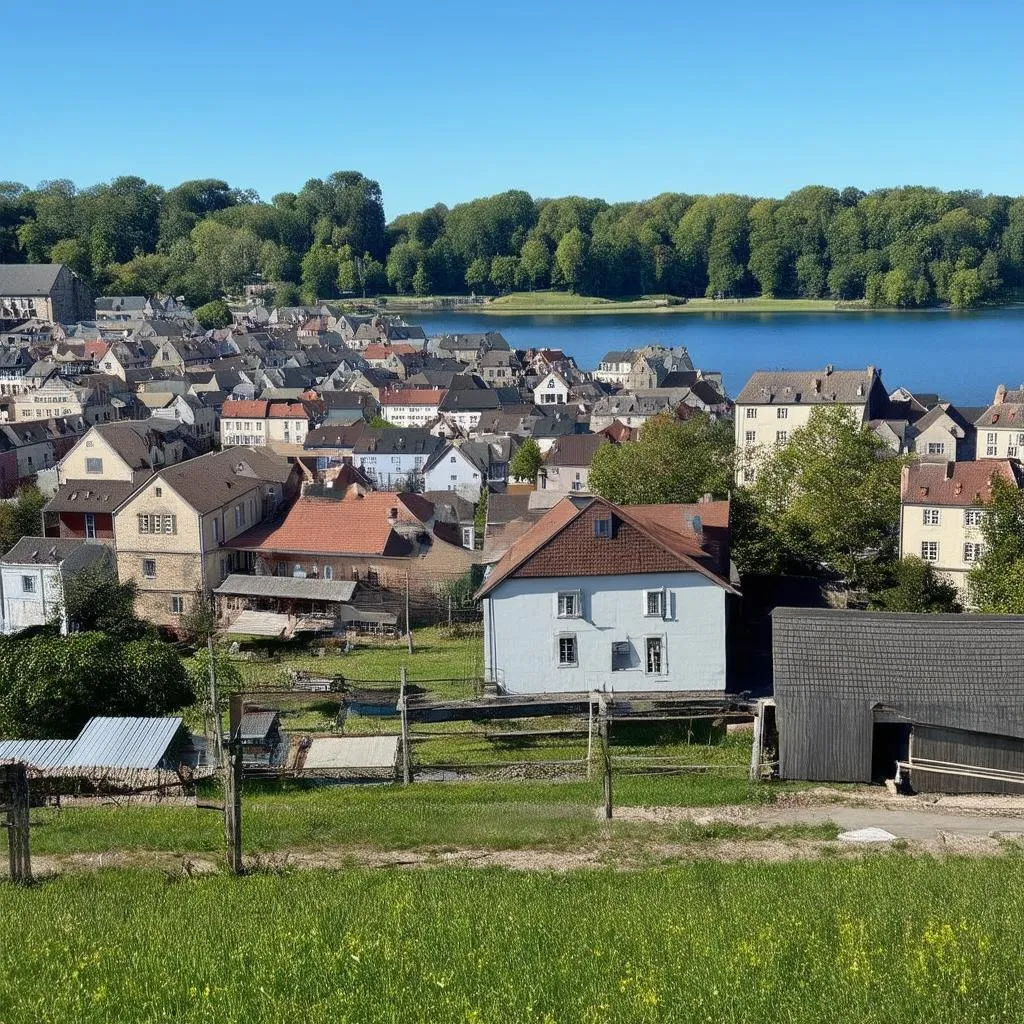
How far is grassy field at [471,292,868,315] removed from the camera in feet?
502

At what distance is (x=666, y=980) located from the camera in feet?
24.0

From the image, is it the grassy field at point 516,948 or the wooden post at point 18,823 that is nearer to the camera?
the grassy field at point 516,948

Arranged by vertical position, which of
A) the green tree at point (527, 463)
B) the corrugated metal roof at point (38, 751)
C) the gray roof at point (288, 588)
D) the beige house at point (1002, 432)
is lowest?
the gray roof at point (288, 588)

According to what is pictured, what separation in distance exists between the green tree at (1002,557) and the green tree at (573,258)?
137 meters

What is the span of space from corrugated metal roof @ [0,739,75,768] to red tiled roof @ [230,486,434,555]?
16846mm

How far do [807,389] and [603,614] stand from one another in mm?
35420

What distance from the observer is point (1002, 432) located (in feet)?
164

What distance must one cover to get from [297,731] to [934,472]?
70.5ft

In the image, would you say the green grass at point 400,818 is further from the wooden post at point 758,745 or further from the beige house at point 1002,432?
the beige house at point 1002,432

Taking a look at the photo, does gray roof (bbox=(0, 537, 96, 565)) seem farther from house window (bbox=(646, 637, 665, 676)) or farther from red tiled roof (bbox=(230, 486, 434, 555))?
house window (bbox=(646, 637, 665, 676))

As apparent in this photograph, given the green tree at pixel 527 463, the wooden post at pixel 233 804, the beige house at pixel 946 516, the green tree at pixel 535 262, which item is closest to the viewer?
the wooden post at pixel 233 804

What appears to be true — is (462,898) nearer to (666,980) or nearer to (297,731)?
(666,980)

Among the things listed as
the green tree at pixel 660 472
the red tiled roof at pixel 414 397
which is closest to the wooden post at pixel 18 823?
the green tree at pixel 660 472

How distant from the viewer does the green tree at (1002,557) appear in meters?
24.3
